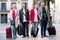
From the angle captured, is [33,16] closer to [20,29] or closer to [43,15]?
[43,15]

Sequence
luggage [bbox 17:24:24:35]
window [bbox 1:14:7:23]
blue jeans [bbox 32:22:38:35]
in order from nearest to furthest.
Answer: blue jeans [bbox 32:22:38:35]
luggage [bbox 17:24:24:35]
window [bbox 1:14:7:23]

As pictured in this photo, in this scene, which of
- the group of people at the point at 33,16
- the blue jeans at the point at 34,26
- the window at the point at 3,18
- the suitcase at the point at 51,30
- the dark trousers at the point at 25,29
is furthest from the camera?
the window at the point at 3,18

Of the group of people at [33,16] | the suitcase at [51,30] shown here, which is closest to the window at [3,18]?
the suitcase at [51,30]

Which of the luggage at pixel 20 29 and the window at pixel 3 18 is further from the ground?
the window at pixel 3 18

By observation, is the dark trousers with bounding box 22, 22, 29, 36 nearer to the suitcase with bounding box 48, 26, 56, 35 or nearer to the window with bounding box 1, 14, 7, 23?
the suitcase with bounding box 48, 26, 56, 35

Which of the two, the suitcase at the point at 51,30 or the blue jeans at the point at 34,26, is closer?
the blue jeans at the point at 34,26

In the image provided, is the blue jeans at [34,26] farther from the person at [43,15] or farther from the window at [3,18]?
the window at [3,18]

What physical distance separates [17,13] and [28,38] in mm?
1597

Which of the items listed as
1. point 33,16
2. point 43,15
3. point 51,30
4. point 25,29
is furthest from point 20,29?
point 51,30

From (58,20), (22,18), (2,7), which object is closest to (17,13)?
(22,18)

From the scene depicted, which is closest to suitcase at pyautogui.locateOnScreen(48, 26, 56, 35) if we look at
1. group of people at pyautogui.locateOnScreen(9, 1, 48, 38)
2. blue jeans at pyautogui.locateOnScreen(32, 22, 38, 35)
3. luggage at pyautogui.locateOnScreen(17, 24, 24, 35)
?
group of people at pyautogui.locateOnScreen(9, 1, 48, 38)

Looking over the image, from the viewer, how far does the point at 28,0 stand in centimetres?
3900

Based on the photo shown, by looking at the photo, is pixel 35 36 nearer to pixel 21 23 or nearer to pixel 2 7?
pixel 21 23

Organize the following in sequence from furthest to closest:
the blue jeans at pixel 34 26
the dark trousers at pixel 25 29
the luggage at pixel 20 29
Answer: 1. the luggage at pixel 20 29
2. the dark trousers at pixel 25 29
3. the blue jeans at pixel 34 26
